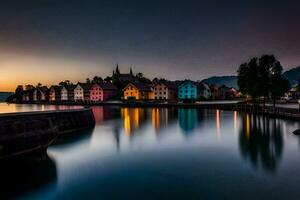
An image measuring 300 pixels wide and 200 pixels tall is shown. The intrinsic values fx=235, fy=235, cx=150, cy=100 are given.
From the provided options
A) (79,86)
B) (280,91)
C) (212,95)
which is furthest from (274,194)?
(79,86)

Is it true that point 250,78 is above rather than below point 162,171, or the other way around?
above

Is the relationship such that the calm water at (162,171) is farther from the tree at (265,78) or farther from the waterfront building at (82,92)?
the waterfront building at (82,92)

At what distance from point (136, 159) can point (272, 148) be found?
47.6 ft

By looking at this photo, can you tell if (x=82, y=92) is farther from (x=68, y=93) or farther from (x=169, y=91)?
(x=169, y=91)

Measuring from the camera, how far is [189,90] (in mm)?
125312

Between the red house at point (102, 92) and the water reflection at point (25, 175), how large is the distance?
123264 millimetres

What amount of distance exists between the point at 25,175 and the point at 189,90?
374 ft

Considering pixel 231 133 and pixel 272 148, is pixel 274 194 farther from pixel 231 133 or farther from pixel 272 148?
pixel 231 133

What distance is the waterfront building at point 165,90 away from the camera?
4981 inches


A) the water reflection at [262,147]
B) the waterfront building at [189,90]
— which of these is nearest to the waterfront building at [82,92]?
the waterfront building at [189,90]

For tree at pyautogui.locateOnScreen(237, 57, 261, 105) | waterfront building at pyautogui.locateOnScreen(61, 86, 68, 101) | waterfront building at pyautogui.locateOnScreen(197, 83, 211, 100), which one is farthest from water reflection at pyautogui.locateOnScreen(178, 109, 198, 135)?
waterfront building at pyautogui.locateOnScreen(61, 86, 68, 101)

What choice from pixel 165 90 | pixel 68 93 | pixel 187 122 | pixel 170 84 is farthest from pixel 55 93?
pixel 187 122

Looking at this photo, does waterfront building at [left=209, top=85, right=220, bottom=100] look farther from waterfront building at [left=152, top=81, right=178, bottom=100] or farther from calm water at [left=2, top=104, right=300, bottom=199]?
calm water at [left=2, top=104, right=300, bottom=199]

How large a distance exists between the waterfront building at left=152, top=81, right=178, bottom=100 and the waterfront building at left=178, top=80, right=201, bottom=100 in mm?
4652
